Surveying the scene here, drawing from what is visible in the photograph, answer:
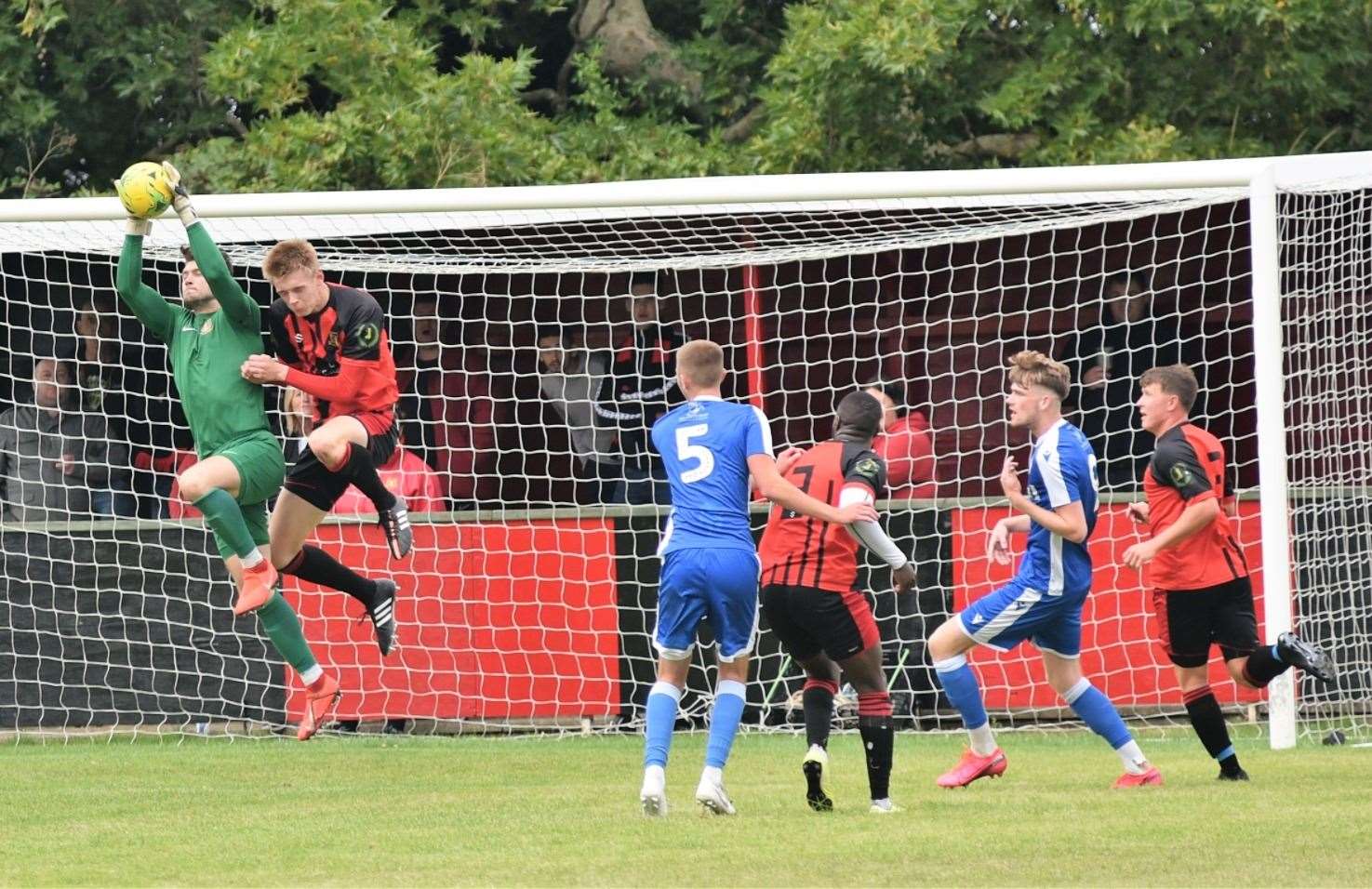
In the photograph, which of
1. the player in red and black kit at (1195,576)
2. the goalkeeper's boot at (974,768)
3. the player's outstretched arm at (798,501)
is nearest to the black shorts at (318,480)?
the player's outstretched arm at (798,501)

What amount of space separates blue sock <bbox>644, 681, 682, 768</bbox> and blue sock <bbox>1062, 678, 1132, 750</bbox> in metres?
1.80

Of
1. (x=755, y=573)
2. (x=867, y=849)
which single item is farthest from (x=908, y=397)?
(x=867, y=849)

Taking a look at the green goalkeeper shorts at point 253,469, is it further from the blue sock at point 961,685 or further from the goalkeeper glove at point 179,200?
the blue sock at point 961,685

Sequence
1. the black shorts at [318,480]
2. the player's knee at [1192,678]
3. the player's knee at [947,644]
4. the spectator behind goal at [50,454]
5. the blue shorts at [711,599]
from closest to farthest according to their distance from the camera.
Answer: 1. the blue shorts at [711,599]
2. the player's knee at [947,644]
3. the player's knee at [1192,678]
4. the black shorts at [318,480]
5. the spectator behind goal at [50,454]

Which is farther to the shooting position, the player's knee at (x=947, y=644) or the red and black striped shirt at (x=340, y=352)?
the red and black striped shirt at (x=340, y=352)

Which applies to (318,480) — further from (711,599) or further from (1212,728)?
(1212,728)

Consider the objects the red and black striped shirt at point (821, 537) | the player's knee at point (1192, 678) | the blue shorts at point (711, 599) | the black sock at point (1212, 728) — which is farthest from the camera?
the player's knee at point (1192, 678)

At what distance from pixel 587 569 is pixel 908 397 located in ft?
9.73

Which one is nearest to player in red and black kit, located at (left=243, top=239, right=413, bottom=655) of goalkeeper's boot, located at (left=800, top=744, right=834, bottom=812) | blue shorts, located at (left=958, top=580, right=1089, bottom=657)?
goalkeeper's boot, located at (left=800, top=744, right=834, bottom=812)

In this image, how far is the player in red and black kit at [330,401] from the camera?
8.73 meters

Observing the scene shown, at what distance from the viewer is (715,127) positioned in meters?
15.6

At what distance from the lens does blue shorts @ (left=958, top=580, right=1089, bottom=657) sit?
788 centimetres

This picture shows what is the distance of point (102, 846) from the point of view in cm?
686

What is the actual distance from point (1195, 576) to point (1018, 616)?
113cm
